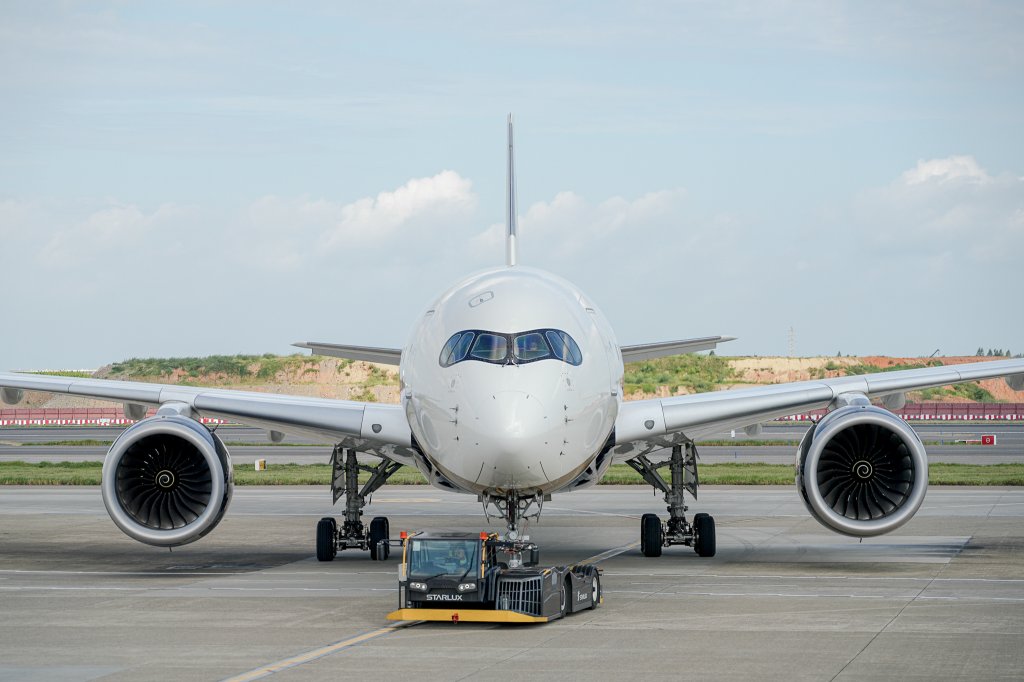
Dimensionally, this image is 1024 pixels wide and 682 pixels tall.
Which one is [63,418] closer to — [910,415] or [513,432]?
[910,415]

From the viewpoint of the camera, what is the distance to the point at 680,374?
113 meters

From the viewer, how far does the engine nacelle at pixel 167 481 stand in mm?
19859

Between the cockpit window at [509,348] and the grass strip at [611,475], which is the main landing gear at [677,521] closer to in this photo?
the cockpit window at [509,348]

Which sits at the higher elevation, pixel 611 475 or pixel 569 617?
pixel 611 475

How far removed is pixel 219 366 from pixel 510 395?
112897 mm

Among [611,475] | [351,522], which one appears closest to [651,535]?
[351,522]

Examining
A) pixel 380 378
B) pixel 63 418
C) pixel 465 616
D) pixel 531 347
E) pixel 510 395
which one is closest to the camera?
pixel 465 616

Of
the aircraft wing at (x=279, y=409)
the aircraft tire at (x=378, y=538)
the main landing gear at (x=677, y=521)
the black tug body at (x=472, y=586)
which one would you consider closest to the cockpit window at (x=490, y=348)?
the black tug body at (x=472, y=586)

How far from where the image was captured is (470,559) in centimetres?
1569

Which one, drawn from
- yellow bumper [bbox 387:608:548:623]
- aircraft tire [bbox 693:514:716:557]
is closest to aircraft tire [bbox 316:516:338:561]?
aircraft tire [bbox 693:514:716:557]

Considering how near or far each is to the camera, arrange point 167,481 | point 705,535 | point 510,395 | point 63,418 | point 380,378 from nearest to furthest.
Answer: point 510,395, point 167,481, point 705,535, point 63,418, point 380,378

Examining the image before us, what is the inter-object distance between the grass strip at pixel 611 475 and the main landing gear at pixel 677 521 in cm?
1736

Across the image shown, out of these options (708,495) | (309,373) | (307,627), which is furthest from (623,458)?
(309,373)

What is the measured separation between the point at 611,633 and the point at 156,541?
815 centimetres
